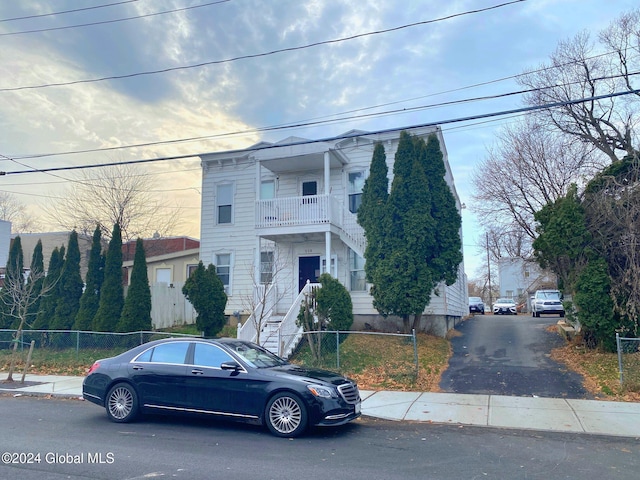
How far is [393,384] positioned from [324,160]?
9.23 metres

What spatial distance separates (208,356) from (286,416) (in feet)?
5.61

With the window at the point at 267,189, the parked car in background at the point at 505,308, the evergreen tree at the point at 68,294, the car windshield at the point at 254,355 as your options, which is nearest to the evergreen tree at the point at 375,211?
the window at the point at 267,189

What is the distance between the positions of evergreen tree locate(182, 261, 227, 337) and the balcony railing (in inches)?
130

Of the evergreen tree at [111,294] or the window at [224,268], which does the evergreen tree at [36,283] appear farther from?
the window at [224,268]

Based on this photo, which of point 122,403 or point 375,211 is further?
point 375,211

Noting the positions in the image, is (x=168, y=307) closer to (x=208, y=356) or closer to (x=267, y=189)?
(x=267, y=189)

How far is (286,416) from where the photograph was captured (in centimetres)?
736

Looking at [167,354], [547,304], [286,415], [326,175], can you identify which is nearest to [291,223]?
[326,175]

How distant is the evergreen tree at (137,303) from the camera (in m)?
16.3

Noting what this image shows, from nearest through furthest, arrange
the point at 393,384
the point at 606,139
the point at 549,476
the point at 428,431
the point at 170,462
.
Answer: the point at 549,476 < the point at 170,462 < the point at 428,431 < the point at 393,384 < the point at 606,139

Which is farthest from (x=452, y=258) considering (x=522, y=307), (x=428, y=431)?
(x=522, y=307)

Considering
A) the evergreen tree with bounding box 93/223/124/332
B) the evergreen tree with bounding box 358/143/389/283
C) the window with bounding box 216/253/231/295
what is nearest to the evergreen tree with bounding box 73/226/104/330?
the evergreen tree with bounding box 93/223/124/332

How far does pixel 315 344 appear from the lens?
13.5 meters

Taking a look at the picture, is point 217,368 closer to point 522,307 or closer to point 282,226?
point 282,226
